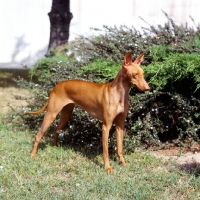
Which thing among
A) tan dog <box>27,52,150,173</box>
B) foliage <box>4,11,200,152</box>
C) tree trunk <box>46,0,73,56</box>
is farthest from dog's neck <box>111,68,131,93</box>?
tree trunk <box>46,0,73,56</box>

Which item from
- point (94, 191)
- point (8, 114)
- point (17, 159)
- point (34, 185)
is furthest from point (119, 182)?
point (8, 114)

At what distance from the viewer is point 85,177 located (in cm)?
504

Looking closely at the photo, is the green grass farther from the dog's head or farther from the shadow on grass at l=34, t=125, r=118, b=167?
the dog's head

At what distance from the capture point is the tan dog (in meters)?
5.05

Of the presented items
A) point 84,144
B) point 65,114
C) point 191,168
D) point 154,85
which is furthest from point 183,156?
point 65,114

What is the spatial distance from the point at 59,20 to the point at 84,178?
6.85 m

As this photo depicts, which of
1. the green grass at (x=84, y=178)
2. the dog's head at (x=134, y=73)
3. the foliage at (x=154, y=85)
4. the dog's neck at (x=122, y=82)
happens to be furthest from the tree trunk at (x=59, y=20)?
the dog's head at (x=134, y=73)

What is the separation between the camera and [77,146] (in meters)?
6.34

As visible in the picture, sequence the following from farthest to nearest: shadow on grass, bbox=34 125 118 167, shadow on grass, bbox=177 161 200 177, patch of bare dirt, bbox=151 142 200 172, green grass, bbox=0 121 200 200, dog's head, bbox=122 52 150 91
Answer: shadow on grass, bbox=34 125 118 167
patch of bare dirt, bbox=151 142 200 172
shadow on grass, bbox=177 161 200 177
dog's head, bbox=122 52 150 91
green grass, bbox=0 121 200 200

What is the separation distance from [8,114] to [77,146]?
2369 mm

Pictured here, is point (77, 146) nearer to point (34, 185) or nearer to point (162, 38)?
point (34, 185)

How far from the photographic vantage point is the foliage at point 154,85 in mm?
6055

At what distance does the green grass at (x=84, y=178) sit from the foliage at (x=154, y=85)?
0.44 metres

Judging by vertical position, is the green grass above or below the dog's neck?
below
